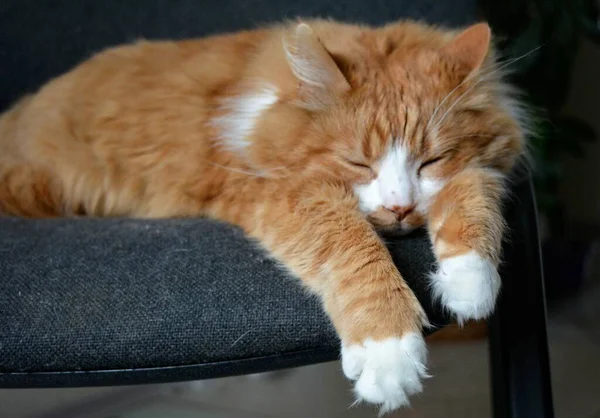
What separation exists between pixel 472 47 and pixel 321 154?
28cm

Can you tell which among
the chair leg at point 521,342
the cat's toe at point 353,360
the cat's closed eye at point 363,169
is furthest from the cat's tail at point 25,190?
the chair leg at point 521,342

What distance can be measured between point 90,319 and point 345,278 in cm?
30

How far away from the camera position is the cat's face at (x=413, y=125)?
960mm

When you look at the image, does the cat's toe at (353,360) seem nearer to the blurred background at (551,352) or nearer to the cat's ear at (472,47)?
the cat's ear at (472,47)

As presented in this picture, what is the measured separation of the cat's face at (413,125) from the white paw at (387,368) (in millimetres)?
241

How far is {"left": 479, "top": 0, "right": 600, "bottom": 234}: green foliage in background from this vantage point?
187 centimetres

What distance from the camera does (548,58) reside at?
193 centimetres

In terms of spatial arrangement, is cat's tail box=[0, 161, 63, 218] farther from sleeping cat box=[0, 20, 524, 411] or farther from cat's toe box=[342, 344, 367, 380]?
cat's toe box=[342, 344, 367, 380]

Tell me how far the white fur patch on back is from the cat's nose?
0.27 m

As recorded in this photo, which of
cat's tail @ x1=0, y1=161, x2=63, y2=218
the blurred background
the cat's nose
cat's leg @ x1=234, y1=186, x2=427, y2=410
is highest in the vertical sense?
the cat's nose

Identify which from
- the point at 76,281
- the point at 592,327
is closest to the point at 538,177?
the point at 592,327

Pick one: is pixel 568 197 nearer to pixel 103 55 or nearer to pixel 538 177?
pixel 538 177

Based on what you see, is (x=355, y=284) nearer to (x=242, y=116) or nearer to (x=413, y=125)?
(x=413, y=125)

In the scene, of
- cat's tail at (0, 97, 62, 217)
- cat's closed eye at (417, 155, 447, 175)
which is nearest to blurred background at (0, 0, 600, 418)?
cat's closed eye at (417, 155, 447, 175)
